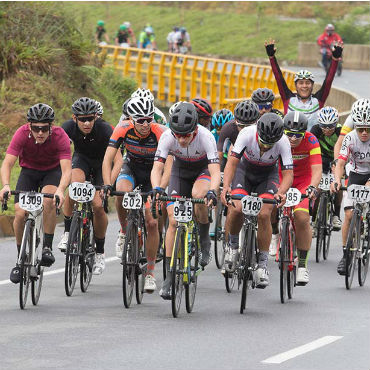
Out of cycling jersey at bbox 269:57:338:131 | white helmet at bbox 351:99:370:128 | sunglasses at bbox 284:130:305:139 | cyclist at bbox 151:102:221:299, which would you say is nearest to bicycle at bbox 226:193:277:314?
cyclist at bbox 151:102:221:299

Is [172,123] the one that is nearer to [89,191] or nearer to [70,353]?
[89,191]

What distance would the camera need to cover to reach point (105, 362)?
9.45 meters

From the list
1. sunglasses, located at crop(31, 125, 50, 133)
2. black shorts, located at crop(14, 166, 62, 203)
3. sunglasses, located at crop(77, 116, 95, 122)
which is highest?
sunglasses, located at crop(77, 116, 95, 122)

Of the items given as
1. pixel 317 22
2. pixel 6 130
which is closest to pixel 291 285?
pixel 6 130

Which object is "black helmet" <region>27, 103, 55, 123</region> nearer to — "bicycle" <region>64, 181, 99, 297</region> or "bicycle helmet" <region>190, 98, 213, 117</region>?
"bicycle" <region>64, 181, 99, 297</region>

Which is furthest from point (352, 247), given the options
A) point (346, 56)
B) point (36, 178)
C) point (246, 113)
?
point (346, 56)

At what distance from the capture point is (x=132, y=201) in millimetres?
11984

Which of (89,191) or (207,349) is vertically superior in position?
(89,191)

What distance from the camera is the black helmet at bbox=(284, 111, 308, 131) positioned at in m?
13.1

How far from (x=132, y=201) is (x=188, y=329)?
5.32ft

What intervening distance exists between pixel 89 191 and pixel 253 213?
5.83 feet

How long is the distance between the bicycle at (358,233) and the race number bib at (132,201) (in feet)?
8.51

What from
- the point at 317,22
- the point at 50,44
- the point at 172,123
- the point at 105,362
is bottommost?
the point at 105,362

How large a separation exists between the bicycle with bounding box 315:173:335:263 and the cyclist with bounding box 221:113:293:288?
3.01 metres
